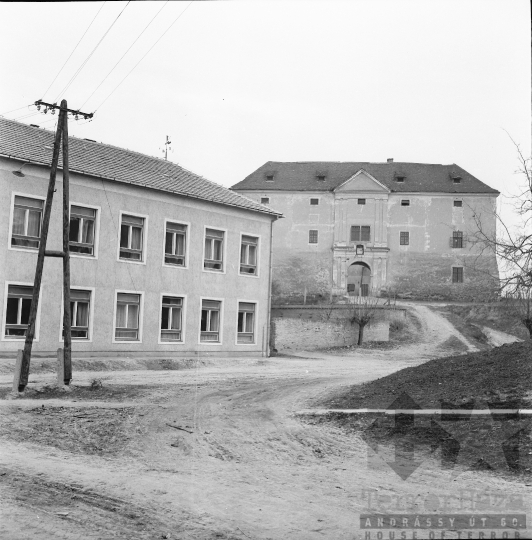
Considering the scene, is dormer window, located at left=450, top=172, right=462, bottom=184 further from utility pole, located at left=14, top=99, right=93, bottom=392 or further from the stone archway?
utility pole, located at left=14, top=99, right=93, bottom=392

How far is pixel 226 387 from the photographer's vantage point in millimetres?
17781

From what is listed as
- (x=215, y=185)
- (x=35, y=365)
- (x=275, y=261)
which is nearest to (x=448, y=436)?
(x=35, y=365)

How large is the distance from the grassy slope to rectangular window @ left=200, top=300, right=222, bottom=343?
14374mm

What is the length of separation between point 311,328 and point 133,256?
15.4 meters

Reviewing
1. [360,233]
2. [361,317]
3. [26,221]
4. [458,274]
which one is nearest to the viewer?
[26,221]

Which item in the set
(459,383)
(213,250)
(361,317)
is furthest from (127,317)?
(361,317)

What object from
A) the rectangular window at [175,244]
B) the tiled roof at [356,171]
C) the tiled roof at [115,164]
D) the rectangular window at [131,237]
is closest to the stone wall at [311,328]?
the tiled roof at [115,164]

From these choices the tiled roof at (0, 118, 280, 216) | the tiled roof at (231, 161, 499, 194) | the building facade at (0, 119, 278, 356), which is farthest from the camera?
the tiled roof at (231, 161, 499, 194)

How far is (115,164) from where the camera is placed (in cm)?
2717

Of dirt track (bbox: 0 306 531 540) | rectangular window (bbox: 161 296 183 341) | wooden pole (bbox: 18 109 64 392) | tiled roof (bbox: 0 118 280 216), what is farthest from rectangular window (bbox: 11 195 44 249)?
dirt track (bbox: 0 306 531 540)

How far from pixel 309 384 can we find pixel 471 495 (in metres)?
10.5

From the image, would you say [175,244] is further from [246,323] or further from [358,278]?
[358,278]

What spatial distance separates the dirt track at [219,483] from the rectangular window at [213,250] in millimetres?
15508

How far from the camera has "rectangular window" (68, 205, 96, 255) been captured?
24.6 meters
